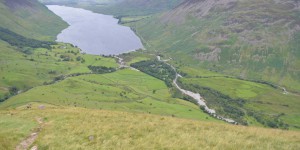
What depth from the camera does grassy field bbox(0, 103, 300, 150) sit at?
31.8 meters

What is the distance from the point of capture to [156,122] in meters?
40.4

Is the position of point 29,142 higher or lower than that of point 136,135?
lower

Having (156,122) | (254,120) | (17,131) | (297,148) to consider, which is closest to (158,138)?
(156,122)

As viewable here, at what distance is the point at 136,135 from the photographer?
3459 centimetres

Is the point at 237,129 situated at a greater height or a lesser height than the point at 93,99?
greater

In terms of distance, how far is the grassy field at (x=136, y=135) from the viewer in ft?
104

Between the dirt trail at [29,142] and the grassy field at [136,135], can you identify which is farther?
the dirt trail at [29,142]

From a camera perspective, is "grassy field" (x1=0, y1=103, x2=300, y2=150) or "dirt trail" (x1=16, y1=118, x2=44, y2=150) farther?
"dirt trail" (x1=16, y1=118, x2=44, y2=150)

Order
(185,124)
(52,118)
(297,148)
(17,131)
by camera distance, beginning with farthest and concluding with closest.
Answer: (52,118)
(185,124)
(17,131)
(297,148)

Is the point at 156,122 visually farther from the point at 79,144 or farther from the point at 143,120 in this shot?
the point at 79,144

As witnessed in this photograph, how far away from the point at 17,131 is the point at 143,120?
14.1m

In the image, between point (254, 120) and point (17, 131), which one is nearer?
point (17, 131)

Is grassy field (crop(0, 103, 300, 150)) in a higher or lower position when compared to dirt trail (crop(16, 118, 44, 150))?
higher

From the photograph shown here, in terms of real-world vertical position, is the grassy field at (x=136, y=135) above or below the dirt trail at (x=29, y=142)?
above
